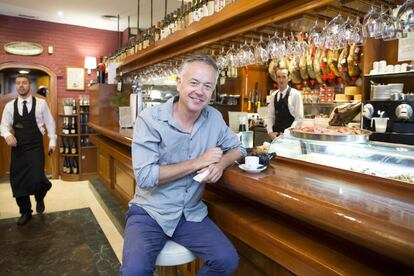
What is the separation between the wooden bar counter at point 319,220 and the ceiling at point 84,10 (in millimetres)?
4742

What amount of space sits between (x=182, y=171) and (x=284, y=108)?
312 centimetres

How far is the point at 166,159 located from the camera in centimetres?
180

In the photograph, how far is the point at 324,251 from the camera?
1.38m

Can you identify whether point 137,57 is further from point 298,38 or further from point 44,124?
point 298,38

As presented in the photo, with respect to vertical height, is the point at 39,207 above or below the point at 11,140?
below

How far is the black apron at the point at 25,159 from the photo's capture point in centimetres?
406

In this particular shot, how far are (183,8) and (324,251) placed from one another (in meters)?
3.18

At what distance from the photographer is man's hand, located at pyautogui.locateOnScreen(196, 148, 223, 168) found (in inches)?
68.6

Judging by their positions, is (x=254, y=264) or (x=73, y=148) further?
(x=73, y=148)

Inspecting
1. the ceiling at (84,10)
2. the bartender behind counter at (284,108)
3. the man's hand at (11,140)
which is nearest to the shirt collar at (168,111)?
the bartender behind counter at (284,108)

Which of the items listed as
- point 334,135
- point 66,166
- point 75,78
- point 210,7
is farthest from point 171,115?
point 75,78

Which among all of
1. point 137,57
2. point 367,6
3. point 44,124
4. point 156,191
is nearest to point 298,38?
point 367,6

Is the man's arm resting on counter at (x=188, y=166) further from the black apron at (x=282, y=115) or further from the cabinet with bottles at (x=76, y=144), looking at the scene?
the cabinet with bottles at (x=76, y=144)

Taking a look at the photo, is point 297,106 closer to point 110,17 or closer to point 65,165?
point 110,17
